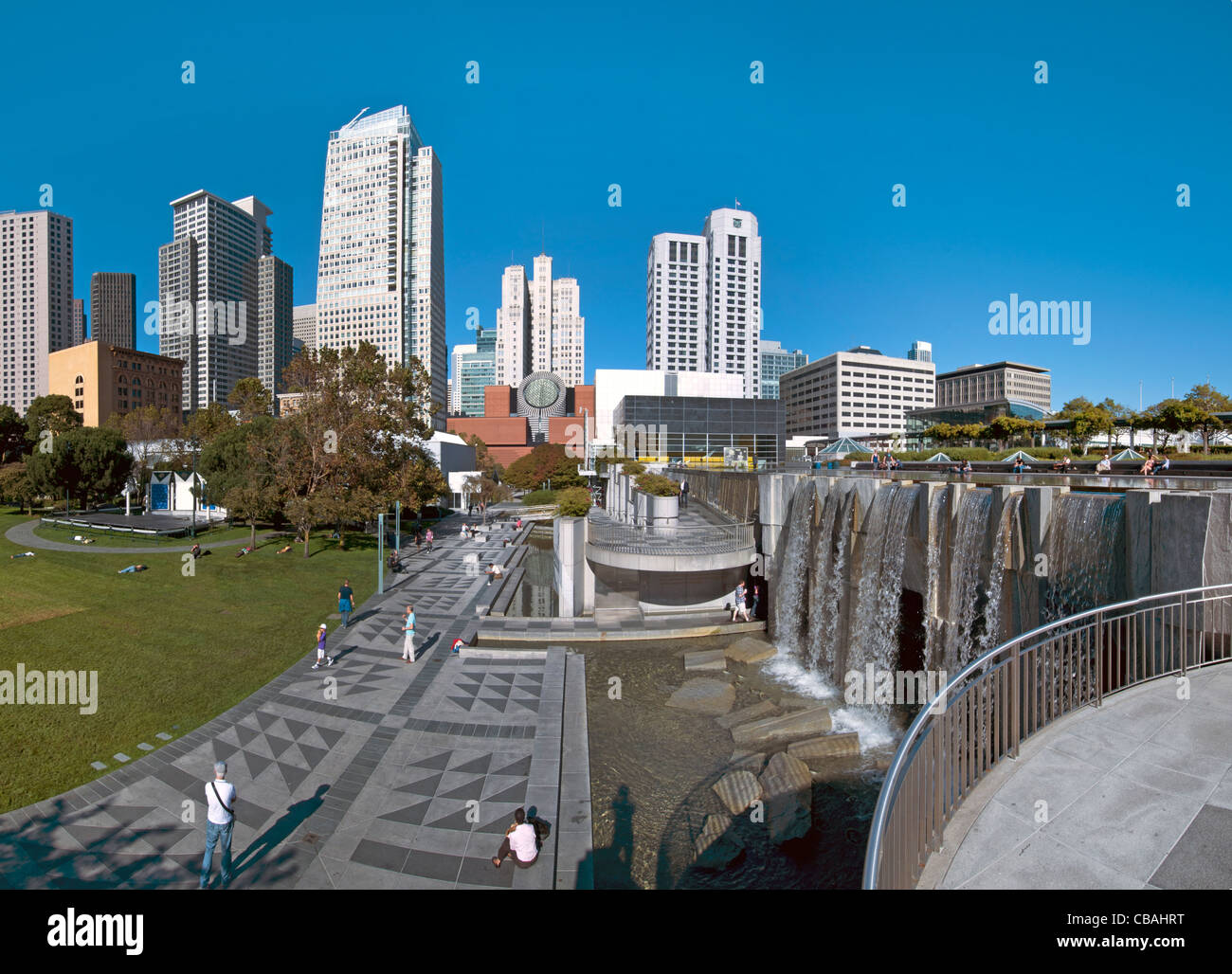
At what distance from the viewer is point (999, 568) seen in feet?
35.1

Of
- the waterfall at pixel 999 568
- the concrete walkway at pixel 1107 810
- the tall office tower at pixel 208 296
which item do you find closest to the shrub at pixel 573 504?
the waterfall at pixel 999 568

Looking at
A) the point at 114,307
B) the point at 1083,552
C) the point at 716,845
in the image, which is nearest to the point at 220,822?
the point at 716,845

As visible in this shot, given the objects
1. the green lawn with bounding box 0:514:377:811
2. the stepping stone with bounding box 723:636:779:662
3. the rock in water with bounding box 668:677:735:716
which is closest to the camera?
the green lawn with bounding box 0:514:377:811

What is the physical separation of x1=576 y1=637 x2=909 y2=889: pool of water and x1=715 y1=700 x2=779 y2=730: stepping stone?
281mm

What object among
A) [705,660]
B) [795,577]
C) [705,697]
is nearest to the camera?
[705,697]

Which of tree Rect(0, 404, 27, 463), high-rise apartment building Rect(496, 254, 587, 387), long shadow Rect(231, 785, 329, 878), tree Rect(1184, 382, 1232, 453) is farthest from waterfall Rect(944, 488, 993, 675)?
high-rise apartment building Rect(496, 254, 587, 387)

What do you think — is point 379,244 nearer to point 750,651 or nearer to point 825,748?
point 750,651

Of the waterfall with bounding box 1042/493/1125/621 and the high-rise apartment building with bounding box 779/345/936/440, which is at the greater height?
the high-rise apartment building with bounding box 779/345/936/440

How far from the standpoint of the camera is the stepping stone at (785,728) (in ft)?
38.2

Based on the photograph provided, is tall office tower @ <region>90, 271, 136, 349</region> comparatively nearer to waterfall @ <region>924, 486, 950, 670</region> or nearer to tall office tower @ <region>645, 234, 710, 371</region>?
tall office tower @ <region>645, 234, 710, 371</region>

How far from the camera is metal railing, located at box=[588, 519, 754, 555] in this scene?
2009 centimetres

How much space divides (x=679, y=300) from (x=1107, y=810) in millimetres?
134770

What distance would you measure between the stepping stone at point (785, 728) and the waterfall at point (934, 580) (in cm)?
287
